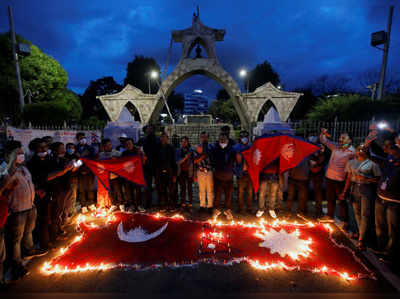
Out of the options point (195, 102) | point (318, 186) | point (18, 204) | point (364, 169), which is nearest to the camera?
point (18, 204)

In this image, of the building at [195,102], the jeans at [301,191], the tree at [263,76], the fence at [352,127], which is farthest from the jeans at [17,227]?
the building at [195,102]

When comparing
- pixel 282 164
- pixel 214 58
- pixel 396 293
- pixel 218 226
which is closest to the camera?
pixel 396 293

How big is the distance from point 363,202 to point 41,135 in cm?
976

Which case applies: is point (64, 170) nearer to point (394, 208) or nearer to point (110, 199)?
point (110, 199)

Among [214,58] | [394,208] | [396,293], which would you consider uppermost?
[214,58]

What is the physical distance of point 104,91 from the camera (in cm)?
4772

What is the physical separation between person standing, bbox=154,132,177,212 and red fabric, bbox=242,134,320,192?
194cm

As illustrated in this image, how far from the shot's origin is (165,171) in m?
5.38

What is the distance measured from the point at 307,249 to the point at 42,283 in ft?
14.3

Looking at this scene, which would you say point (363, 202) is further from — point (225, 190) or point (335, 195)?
point (225, 190)

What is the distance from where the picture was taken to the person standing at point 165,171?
5.33 m

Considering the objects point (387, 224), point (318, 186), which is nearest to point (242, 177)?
point (318, 186)

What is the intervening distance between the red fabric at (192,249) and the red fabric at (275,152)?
4.49 feet

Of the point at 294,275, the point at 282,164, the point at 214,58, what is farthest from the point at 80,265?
the point at 214,58
